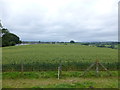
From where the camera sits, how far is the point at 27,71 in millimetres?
9820

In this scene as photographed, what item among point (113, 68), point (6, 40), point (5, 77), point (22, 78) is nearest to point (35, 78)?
point (22, 78)

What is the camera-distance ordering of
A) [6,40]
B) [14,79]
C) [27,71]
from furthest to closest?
1. [6,40]
2. [27,71]
3. [14,79]

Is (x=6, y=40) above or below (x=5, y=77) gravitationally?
above

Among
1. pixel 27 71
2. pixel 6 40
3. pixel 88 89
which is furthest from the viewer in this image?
pixel 6 40

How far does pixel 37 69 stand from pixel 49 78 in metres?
2.10

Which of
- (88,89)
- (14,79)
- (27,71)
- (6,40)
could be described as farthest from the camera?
(6,40)

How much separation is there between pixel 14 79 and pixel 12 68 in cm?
192

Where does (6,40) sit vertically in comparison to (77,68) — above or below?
above

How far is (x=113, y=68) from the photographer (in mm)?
10359

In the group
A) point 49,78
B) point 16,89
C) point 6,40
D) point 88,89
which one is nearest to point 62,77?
point 49,78

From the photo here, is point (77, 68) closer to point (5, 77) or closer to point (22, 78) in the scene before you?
point (22, 78)

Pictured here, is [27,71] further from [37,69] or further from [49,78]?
[49,78]

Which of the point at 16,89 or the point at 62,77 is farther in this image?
the point at 62,77

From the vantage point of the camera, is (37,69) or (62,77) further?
(37,69)
